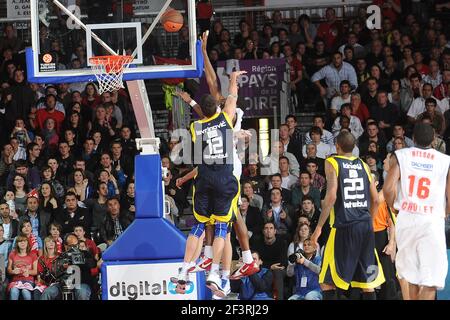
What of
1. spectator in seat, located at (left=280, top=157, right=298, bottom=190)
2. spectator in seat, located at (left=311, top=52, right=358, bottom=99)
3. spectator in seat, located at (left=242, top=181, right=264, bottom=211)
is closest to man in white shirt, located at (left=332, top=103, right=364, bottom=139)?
spectator in seat, located at (left=311, top=52, right=358, bottom=99)

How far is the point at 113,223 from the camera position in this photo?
627 inches

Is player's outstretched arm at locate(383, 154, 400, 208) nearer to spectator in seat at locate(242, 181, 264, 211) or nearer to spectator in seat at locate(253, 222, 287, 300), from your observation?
spectator in seat at locate(253, 222, 287, 300)

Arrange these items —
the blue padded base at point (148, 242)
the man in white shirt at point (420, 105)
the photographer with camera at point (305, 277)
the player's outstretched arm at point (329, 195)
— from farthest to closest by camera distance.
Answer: the man in white shirt at point (420, 105) → the photographer with camera at point (305, 277) → the blue padded base at point (148, 242) → the player's outstretched arm at point (329, 195)

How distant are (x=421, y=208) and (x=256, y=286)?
13.7ft

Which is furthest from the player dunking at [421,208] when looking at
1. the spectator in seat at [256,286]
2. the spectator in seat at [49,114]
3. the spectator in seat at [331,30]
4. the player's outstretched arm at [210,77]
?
the spectator in seat at [331,30]

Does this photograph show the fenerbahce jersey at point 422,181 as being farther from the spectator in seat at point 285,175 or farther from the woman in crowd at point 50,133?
the woman in crowd at point 50,133

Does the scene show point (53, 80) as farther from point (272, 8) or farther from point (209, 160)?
point (272, 8)

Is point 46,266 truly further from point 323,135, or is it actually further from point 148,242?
point 323,135

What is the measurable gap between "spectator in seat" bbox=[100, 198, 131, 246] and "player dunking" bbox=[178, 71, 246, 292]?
3909 millimetres

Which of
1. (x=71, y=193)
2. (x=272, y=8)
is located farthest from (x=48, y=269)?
(x=272, y=8)

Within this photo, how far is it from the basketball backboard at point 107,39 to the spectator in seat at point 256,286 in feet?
9.99

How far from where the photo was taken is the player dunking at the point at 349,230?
37.7 ft

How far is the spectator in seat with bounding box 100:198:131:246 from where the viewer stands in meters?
15.9

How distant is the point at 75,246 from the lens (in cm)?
1535
